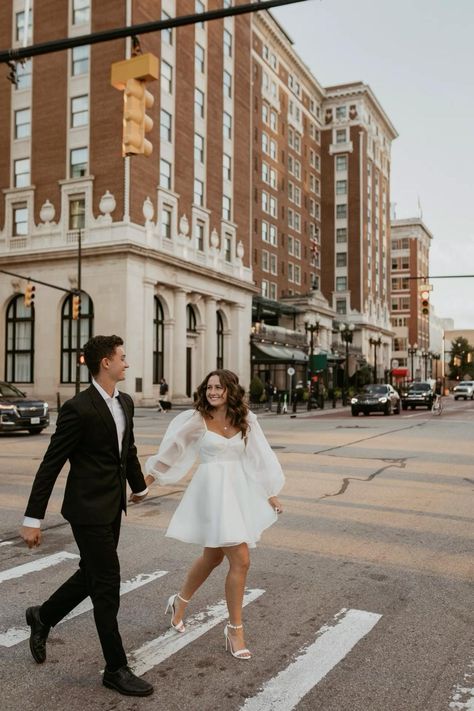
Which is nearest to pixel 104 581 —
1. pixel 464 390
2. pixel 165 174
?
pixel 165 174

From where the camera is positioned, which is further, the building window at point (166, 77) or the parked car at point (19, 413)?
the building window at point (166, 77)

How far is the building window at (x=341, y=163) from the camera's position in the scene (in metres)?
89.9

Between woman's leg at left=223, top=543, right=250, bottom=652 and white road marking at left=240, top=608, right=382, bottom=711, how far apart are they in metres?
0.36

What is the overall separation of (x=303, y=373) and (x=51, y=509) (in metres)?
60.8

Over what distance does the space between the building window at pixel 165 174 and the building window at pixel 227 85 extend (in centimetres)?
1106

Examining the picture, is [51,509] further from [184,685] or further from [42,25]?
[42,25]

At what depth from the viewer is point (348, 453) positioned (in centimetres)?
1636

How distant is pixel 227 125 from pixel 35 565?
49.9m

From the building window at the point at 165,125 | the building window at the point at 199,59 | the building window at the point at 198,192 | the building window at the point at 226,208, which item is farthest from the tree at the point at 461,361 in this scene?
the building window at the point at 165,125

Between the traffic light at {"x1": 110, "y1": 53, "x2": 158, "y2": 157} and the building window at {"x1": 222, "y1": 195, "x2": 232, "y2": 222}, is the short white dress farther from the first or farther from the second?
the building window at {"x1": 222, "y1": 195, "x2": 232, "y2": 222}

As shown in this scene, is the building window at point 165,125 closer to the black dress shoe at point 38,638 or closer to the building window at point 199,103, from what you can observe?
the building window at point 199,103

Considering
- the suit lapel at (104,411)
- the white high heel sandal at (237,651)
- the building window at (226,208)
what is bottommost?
the white high heel sandal at (237,651)

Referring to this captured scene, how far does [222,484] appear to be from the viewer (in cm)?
439

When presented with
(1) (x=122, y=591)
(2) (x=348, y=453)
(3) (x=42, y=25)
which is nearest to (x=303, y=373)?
(3) (x=42, y=25)
